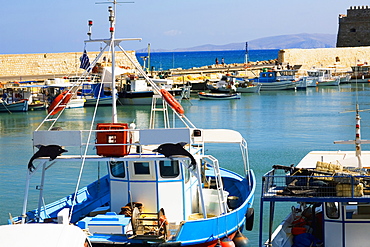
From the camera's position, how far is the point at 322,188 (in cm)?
1076

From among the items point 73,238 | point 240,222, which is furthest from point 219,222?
point 73,238

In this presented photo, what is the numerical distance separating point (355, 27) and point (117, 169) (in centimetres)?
7898

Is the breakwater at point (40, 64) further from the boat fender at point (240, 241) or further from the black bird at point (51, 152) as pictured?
the boat fender at point (240, 241)

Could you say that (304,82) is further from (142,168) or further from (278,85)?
(142,168)

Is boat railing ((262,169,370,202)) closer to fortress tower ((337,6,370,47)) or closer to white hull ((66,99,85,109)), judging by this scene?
white hull ((66,99,85,109))

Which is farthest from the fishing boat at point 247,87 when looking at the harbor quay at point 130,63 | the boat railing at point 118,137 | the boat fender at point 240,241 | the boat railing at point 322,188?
the boat railing at point 322,188

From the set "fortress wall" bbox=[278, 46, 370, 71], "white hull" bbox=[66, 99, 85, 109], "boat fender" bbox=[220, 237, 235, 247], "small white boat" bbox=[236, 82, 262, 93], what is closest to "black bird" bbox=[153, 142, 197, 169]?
"boat fender" bbox=[220, 237, 235, 247]

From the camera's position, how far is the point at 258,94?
2322 inches

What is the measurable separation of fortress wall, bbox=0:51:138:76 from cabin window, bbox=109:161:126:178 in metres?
51.1

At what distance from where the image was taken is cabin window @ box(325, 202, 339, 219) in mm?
11111

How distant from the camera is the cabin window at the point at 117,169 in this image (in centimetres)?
1354

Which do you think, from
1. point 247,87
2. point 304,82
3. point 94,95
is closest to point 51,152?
point 94,95

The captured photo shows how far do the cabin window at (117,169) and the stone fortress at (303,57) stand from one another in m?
48.2

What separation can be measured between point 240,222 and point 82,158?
12.2ft
